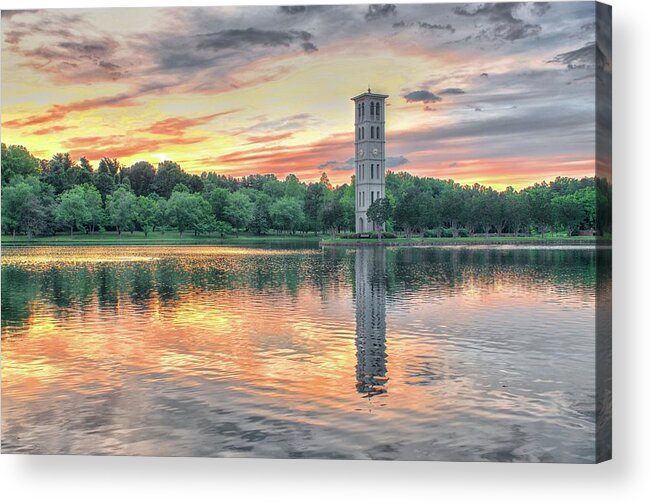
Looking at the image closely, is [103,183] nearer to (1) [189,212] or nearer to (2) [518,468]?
(1) [189,212]

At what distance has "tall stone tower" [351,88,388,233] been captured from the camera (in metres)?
17.2

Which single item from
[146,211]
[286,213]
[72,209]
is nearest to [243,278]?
[286,213]

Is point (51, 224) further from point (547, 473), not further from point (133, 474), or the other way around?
point (547, 473)

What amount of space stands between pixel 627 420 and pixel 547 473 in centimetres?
165

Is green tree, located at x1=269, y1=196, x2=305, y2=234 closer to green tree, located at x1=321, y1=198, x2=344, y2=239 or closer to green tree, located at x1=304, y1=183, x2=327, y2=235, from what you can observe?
green tree, located at x1=304, y1=183, x2=327, y2=235

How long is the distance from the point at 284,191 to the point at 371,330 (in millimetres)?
10523

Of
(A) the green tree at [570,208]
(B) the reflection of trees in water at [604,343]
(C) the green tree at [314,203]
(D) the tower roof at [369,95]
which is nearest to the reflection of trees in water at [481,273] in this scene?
(A) the green tree at [570,208]

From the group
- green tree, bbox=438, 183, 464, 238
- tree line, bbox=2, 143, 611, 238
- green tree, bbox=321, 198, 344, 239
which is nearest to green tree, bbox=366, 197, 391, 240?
tree line, bbox=2, 143, 611, 238

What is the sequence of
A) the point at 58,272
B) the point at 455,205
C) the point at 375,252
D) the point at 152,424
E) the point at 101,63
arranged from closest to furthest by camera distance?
1. the point at 152,424
2. the point at 101,63
3. the point at 58,272
4. the point at 375,252
5. the point at 455,205

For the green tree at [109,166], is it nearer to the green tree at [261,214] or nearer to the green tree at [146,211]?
the green tree at [146,211]

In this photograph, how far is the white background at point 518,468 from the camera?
8992mm

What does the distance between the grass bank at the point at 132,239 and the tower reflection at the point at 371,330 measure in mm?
6083

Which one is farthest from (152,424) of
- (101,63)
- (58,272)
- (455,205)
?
(455,205)

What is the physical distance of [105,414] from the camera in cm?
1000
